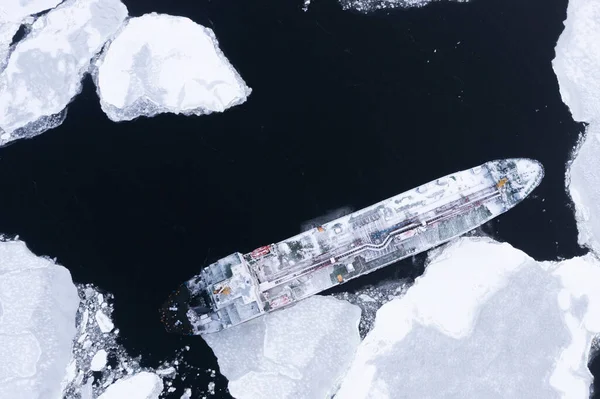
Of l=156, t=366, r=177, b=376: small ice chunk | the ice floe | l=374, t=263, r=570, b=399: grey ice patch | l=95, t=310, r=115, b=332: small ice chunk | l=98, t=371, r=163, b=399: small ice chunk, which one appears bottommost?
l=98, t=371, r=163, b=399: small ice chunk

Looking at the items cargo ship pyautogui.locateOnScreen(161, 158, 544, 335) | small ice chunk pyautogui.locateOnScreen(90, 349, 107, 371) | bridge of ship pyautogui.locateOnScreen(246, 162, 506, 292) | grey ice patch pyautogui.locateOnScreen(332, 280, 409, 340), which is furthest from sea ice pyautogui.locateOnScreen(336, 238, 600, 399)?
small ice chunk pyautogui.locateOnScreen(90, 349, 107, 371)

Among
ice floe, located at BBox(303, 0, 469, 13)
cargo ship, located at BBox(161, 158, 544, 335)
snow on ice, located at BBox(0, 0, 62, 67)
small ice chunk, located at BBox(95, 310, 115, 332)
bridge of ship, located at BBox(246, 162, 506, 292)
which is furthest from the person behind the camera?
ice floe, located at BBox(303, 0, 469, 13)

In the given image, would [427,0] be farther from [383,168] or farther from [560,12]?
[383,168]

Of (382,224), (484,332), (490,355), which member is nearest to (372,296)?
(382,224)

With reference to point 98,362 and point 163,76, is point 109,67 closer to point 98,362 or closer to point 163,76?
point 163,76

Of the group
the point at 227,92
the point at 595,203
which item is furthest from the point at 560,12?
the point at 227,92

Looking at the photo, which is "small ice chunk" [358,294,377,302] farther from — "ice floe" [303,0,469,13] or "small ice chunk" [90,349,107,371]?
"ice floe" [303,0,469,13]
